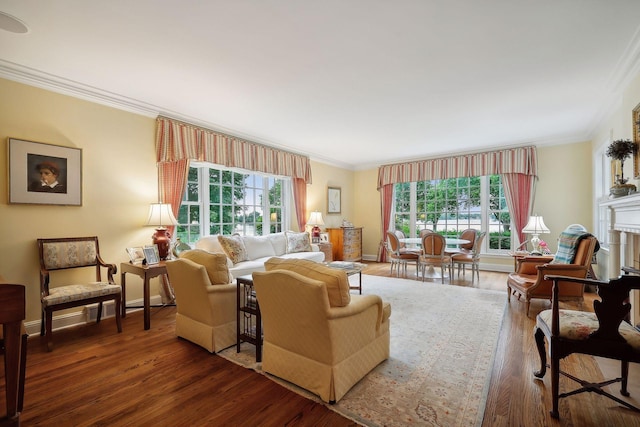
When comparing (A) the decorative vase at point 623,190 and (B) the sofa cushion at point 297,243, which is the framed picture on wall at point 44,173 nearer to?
(B) the sofa cushion at point 297,243

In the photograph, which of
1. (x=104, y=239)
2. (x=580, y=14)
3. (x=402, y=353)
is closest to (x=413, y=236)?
(x=402, y=353)

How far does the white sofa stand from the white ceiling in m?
1.95

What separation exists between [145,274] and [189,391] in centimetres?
169

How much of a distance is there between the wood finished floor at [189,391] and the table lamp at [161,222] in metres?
1.13

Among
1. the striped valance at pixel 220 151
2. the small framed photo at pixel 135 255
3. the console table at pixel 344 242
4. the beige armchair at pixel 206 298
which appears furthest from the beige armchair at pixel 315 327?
the console table at pixel 344 242

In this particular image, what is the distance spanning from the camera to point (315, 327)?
6.36 ft

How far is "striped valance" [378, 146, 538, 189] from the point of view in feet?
20.1

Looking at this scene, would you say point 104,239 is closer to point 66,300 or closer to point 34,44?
point 66,300

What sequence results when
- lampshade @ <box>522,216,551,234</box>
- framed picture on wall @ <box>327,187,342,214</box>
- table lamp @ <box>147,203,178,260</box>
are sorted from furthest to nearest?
framed picture on wall @ <box>327,187,342,214</box>, lampshade @ <box>522,216,551,234</box>, table lamp @ <box>147,203,178,260</box>

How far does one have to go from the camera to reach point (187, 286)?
280 centimetres

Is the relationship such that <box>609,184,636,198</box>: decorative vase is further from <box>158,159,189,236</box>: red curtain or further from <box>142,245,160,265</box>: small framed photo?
<box>158,159,189,236</box>: red curtain

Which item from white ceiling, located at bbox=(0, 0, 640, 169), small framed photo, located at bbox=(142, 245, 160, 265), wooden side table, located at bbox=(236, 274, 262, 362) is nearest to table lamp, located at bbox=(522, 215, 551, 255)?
white ceiling, located at bbox=(0, 0, 640, 169)

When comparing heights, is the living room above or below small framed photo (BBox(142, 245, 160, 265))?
above

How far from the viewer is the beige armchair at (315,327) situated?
1.91 m
